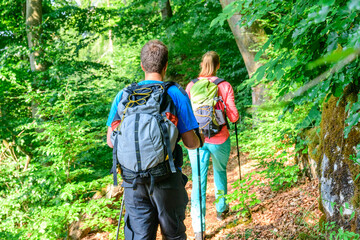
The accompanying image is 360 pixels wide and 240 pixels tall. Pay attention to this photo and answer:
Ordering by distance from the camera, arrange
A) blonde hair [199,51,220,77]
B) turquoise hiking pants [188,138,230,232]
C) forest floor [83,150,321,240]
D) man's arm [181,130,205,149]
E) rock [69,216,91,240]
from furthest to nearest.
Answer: rock [69,216,91,240], blonde hair [199,51,220,77], turquoise hiking pants [188,138,230,232], forest floor [83,150,321,240], man's arm [181,130,205,149]

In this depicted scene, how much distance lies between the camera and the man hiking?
2.06 metres

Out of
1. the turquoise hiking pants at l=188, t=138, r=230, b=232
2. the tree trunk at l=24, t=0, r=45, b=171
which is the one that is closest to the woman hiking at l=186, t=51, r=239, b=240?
the turquoise hiking pants at l=188, t=138, r=230, b=232

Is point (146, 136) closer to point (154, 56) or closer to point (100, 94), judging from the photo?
point (154, 56)

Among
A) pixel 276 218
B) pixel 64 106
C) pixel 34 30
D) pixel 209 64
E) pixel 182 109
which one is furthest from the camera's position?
pixel 34 30

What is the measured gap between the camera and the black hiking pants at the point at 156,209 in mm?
2174

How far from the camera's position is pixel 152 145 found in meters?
2.04

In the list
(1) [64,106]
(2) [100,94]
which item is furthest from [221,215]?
(2) [100,94]

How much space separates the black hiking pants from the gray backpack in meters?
0.09

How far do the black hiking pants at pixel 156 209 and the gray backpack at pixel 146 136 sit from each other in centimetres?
9

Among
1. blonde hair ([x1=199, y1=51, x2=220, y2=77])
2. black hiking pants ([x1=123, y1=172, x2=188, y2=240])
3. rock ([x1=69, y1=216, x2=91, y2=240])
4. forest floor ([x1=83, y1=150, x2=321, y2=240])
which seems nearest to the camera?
black hiking pants ([x1=123, y1=172, x2=188, y2=240])

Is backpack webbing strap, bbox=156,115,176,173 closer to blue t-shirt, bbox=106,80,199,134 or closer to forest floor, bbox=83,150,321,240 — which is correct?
blue t-shirt, bbox=106,80,199,134

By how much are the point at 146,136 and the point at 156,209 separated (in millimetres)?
623

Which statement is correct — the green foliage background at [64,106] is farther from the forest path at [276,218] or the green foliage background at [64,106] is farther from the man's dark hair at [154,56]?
the man's dark hair at [154,56]

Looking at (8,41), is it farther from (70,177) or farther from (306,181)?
(306,181)
